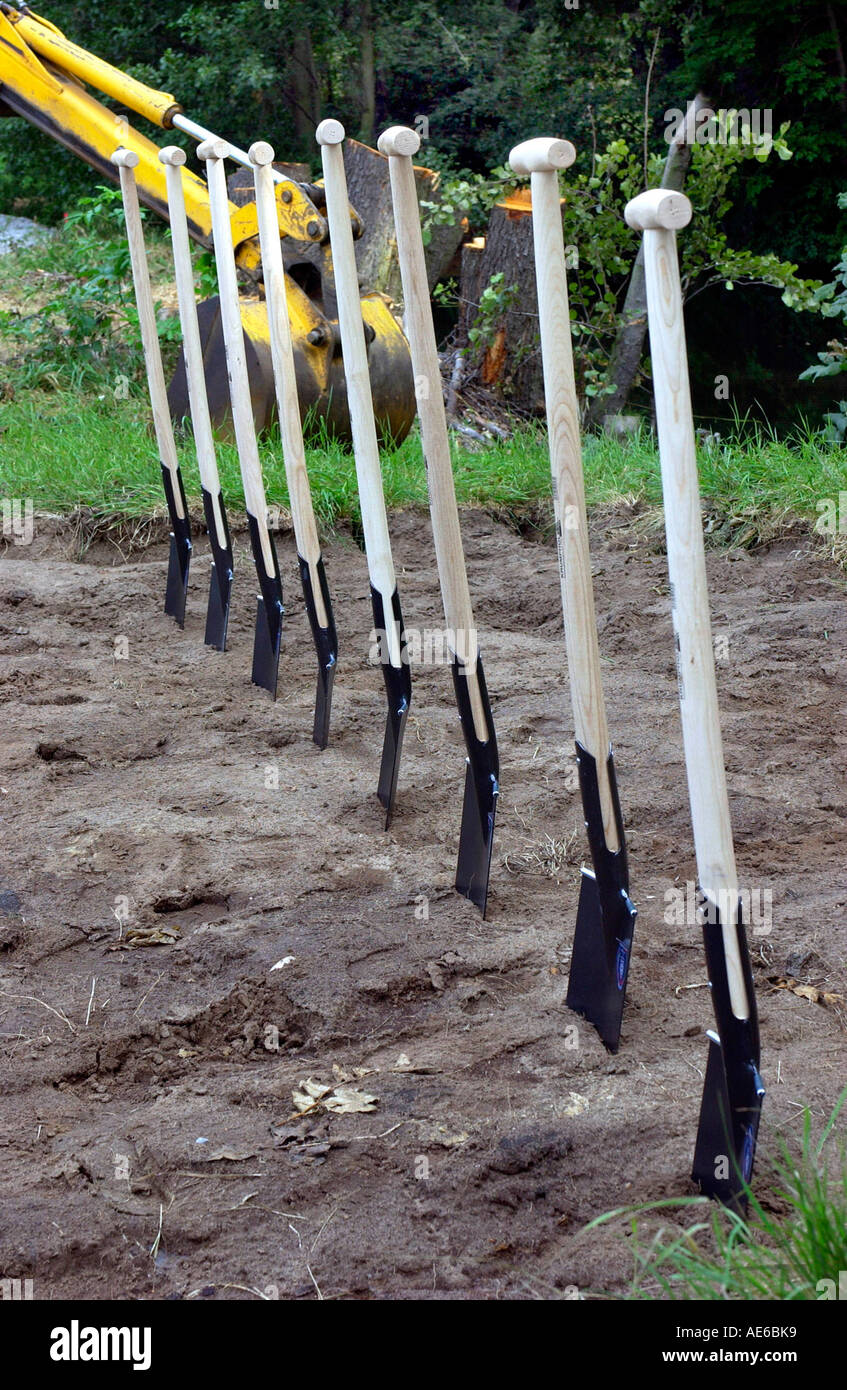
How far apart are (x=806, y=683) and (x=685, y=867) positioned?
104 centimetres

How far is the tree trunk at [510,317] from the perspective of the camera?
6891mm

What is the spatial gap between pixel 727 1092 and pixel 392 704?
145 centimetres

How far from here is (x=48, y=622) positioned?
13.1 feet

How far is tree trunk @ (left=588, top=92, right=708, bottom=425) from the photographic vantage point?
23.3 feet

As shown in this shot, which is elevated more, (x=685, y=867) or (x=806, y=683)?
(x=806, y=683)

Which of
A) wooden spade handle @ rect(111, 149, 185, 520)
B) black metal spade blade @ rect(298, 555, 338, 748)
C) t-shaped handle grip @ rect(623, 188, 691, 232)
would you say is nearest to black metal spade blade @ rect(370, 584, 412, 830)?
black metal spade blade @ rect(298, 555, 338, 748)

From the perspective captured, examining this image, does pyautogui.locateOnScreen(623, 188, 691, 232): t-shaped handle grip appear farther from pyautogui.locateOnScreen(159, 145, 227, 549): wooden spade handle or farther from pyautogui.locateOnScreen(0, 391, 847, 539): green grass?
pyautogui.locateOnScreen(0, 391, 847, 539): green grass

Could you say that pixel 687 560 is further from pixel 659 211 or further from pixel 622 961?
pixel 622 961

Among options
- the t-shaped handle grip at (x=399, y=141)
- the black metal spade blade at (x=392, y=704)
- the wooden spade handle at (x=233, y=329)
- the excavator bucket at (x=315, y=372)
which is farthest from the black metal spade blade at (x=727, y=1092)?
the excavator bucket at (x=315, y=372)

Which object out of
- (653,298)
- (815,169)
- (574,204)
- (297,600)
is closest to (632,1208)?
(653,298)

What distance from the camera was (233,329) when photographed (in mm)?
3369

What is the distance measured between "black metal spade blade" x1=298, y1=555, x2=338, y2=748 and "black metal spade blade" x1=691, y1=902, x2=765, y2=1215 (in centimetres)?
174

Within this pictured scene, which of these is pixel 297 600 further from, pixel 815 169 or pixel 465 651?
pixel 815 169

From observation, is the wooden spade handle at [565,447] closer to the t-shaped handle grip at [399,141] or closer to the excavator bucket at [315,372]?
the t-shaped handle grip at [399,141]
